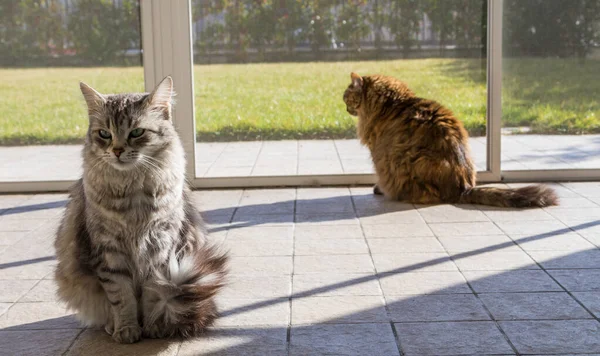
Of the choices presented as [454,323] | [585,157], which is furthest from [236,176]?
[454,323]

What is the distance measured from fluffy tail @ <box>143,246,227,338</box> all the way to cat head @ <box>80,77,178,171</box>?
1.43ft

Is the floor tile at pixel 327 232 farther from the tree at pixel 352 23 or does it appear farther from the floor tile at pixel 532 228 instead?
the tree at pixel 352 23

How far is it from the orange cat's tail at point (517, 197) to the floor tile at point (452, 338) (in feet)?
6.96

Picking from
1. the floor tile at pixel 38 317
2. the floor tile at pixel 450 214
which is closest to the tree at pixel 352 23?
the floor tile at pixel 450 214

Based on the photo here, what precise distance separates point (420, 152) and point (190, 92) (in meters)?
1.95

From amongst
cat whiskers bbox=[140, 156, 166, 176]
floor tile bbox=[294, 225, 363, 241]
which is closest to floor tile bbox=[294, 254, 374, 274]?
floor tile bbox=[294, 225, 363, 241]

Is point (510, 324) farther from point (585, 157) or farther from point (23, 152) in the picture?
point (23, 152)

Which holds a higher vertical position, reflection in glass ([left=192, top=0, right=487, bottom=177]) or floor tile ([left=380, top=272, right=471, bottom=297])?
reflection in glass ([left=192, top=0, right=487, bottom=177])

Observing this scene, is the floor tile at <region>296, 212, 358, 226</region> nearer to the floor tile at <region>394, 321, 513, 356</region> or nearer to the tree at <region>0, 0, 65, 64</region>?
the floor tile at <region>394, 321, 513, 356</region>

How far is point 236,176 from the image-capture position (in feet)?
19.8

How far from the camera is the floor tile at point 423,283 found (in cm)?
341

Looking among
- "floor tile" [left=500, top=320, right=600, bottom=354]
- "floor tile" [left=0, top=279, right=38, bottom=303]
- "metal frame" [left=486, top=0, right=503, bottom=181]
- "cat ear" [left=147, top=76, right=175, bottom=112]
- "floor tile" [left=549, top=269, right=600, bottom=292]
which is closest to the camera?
"floor tile" [left=500, top=320, right=600, bottom=354]

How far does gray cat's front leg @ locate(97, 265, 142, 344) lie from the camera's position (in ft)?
9.39

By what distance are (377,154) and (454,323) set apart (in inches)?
99.1
